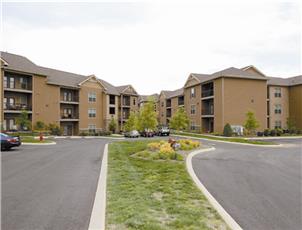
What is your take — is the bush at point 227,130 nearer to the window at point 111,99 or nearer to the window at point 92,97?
the window at point 111,99

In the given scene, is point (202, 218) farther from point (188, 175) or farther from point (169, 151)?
point (169, 151)

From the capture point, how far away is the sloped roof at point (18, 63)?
1338 inches

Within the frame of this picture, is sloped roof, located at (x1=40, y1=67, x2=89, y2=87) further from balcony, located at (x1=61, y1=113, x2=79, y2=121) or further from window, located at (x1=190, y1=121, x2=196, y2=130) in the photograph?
window, located at (x1=190, y1=121, x2=196, y2=130)

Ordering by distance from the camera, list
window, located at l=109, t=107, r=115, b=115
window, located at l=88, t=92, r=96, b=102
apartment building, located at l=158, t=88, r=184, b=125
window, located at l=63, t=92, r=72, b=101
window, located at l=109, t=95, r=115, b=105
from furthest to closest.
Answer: apartment building, located at l=158, t=88, r=184, b=125
window, located at l=109, t=95, r=115, b=105
window, located at l=109, t=107, r=115, b=115
window, located at l=88, t=92, r=96, b=102
window, located at l=63, t=92, r=72, b=101

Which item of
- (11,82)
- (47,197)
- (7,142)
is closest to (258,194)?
(47,197)

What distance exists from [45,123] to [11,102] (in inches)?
226

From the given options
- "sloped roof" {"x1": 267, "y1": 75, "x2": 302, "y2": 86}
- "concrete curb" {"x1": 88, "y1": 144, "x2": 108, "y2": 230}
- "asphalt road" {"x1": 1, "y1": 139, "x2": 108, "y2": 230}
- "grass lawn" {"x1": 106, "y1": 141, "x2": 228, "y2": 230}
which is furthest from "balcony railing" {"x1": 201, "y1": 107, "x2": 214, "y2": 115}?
"concrete curb" {"x1": 88, "y1": 144, "x2": 108, "y2": 230}

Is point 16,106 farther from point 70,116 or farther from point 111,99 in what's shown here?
point 111,99

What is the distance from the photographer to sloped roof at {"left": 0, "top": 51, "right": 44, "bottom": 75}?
33991 millimetres

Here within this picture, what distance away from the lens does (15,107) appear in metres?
34.9

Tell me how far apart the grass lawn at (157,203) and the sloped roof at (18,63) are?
31.8 m

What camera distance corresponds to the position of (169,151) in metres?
13.8

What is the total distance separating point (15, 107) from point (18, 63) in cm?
658

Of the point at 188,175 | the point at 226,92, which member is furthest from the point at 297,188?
the point at 226,92
